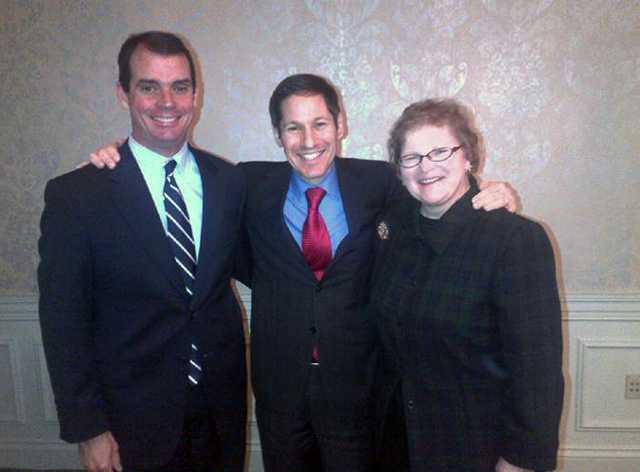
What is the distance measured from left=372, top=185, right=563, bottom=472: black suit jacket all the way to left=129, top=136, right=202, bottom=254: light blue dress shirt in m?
0.63

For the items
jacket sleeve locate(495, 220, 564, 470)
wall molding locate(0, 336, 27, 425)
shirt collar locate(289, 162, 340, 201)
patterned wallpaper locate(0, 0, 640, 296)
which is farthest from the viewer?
wall molding locate(0, 336, 27, 425)

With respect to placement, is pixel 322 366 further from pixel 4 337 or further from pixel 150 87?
pixel 4 337

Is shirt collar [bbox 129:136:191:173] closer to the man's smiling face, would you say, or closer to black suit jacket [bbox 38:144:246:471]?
black suit jacket [bbox 38:144:246:471]

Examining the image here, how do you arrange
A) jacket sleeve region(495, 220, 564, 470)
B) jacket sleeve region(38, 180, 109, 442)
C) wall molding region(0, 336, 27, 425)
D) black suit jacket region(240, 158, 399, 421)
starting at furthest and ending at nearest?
wall molding region(0, 336, 27, 425) < black suit jacket region(240, 158, 399, 421) < jacket sleeve region(38, 180, 109, 442) < jacket sleeve region(495, 220, 564, 470)

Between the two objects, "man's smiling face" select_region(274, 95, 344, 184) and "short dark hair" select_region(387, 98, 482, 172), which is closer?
"short dark hair" select_region(387, 98, 482, 172)

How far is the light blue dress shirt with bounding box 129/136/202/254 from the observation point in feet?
4.94

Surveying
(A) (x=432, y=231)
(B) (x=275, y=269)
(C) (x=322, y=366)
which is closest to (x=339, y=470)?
(C) (x=322, y=366)

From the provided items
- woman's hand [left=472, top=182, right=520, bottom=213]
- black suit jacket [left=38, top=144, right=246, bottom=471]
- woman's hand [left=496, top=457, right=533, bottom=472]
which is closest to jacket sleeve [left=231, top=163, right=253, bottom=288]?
black suit jacket [left=38, top=144, right=246, bottom=471]

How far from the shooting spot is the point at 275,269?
1.64 metres

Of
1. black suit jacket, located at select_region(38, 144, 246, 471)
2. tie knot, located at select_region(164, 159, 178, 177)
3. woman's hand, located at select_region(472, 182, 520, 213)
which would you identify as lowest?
black suit jacket, located at select_region(38, 144, 246, 471)

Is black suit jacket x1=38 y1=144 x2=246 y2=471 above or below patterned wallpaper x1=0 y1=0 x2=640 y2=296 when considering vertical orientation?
below

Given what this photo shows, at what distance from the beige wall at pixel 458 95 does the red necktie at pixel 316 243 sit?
948mm

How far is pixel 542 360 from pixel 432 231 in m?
0.44

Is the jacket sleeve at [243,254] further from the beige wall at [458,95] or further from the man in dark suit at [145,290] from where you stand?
the beige wall at [458,95]
